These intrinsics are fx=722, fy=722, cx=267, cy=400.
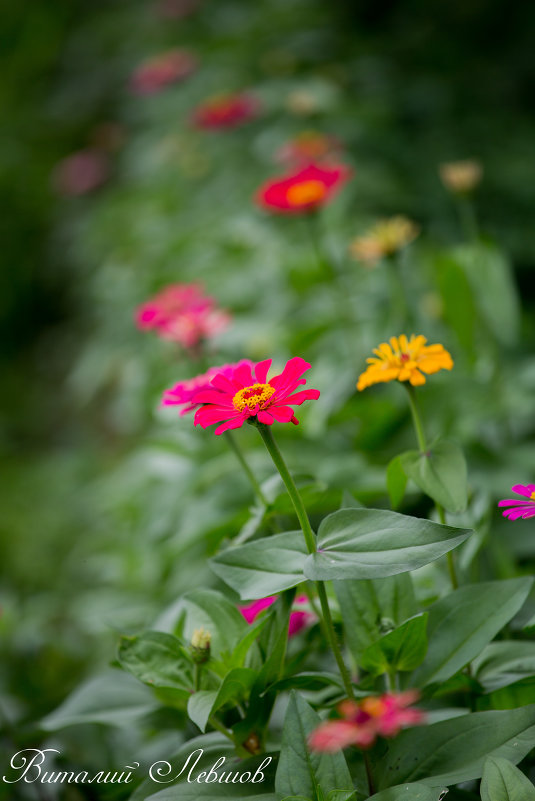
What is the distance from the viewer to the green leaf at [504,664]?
1.83 ft

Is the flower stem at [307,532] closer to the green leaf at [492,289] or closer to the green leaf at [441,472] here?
the green leaf at [441,472]

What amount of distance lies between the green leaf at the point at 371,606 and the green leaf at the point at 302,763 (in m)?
0.09

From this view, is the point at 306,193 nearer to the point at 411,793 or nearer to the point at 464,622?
the point at 464,622

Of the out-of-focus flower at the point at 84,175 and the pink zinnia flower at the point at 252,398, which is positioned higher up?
the pink zinnia flower at the point at 252,398

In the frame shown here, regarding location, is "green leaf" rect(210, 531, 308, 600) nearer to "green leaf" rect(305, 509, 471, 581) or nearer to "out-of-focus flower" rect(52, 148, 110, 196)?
"green leaf" rect(305, 509, 471, 581)

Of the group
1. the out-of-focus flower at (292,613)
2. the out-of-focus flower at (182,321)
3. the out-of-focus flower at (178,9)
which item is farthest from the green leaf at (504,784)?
the out-of-focus flower at (178,9)

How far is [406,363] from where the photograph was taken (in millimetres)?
533

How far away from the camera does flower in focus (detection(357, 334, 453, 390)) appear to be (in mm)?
522

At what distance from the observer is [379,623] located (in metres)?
0.56

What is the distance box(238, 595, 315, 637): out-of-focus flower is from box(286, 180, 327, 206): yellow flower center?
64cm

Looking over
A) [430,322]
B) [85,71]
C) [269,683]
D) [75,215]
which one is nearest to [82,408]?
[75,215]

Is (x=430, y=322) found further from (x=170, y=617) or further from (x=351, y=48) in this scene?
(x=351, y=48)

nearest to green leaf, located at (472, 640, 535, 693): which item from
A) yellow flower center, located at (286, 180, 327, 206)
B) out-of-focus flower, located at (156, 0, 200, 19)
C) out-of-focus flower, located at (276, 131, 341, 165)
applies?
yellow flower center, located at (286, 180, 327, 206)

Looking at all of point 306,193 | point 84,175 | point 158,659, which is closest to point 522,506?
point 158,659
